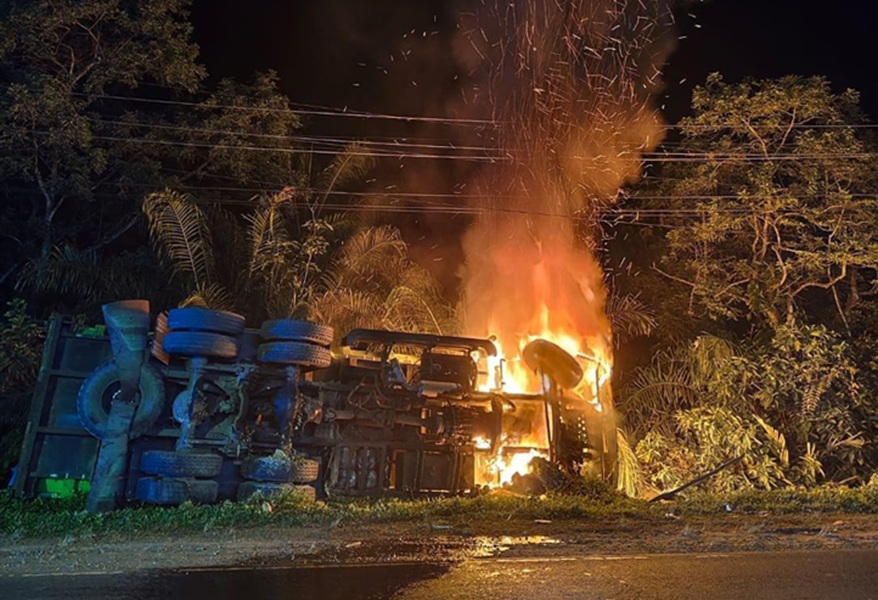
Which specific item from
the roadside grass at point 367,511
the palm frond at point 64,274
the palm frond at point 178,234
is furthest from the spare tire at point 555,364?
the palm frond at point 64,274

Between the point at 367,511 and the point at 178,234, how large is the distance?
8057 millimetres

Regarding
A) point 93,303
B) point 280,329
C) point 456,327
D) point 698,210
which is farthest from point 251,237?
point 698,210

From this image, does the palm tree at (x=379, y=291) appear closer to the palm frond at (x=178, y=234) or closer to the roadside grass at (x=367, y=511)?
the palm frond at (x=178, y=234)

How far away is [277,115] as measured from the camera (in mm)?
19016

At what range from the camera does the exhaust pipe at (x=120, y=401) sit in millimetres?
9383

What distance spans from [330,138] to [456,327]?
22.7ft

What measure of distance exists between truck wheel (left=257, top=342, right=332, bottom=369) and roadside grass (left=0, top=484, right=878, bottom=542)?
1.76 meters

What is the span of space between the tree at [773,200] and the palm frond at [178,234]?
12209mm

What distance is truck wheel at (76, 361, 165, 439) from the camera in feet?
31.8

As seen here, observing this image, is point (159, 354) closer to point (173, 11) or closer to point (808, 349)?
point (173, 11)

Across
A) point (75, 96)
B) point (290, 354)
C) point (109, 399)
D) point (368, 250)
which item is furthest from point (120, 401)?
point (75, 96)

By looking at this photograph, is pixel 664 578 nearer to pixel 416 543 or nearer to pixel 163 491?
pixel 416 543

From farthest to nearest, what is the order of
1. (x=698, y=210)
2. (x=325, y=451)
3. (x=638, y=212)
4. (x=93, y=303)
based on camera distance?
(x=638, y=212)
(x=698, y=210)
(x=93, y=303)
(x=325, y=451)

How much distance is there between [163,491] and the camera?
940 centimetres
